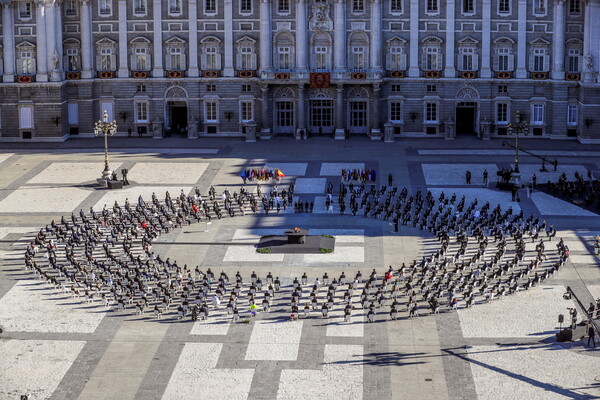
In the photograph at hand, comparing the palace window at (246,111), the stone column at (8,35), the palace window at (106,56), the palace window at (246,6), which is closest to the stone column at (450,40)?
the palace window at (246,6)

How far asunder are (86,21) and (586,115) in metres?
56.3

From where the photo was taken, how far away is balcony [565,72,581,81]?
13450 centimetres

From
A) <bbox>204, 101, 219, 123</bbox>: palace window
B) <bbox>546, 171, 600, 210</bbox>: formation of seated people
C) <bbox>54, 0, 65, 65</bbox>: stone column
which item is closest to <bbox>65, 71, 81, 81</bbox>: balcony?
<bbox>54, 0, 65, 65</bbox>: stone column

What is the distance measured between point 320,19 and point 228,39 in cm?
1065

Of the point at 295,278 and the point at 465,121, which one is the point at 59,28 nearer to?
the point at 465,121

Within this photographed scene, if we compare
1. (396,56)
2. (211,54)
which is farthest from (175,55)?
(396,56)

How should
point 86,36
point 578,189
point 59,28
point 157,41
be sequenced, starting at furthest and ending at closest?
point 157,41 → point 86,36 → point 59,28 → point 578,189

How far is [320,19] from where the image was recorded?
13462 centimetres

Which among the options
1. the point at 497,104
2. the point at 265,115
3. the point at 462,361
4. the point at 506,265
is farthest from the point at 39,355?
the point at 497,104

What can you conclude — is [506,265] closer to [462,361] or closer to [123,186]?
[462,361]

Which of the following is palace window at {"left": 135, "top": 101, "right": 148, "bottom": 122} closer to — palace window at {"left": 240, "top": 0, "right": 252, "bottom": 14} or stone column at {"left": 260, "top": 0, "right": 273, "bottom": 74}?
stone column at {"left": 260, "top": 0, "right": 273, "bottom": 74}

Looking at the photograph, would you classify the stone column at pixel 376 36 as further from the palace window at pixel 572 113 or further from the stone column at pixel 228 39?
the palace window at pixel 572 113

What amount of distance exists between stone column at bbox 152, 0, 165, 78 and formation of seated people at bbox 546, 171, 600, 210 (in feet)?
157

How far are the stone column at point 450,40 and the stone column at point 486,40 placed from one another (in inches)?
127
